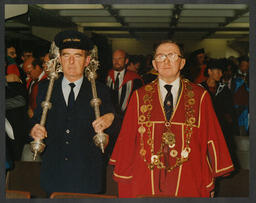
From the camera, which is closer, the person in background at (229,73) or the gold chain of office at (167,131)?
the gold chain of office at (167,131)

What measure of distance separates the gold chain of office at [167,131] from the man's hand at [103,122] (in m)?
0.22

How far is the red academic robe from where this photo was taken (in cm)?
260

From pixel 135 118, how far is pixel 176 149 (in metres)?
0.35

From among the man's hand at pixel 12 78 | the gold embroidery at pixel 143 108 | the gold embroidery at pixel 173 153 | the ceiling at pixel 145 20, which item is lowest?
the gold embroidery at pixel 173 153

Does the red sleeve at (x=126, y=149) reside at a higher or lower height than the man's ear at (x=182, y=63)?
lower

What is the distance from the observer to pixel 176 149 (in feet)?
8.53

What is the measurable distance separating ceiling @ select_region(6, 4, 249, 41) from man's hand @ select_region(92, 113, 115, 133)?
57 cm

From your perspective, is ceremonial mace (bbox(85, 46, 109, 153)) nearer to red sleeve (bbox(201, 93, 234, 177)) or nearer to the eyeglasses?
the eyeglasses

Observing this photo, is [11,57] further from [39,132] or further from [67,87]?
[39,132]

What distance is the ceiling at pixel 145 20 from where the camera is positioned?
8.77 feet

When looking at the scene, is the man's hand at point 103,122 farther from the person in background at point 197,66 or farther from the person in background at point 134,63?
the person in background at point 197,66

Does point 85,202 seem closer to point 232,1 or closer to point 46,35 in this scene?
point 46,35

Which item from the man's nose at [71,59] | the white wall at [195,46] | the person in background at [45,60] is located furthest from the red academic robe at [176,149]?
the person in background at [45,60]

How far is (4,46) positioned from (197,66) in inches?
53.3
